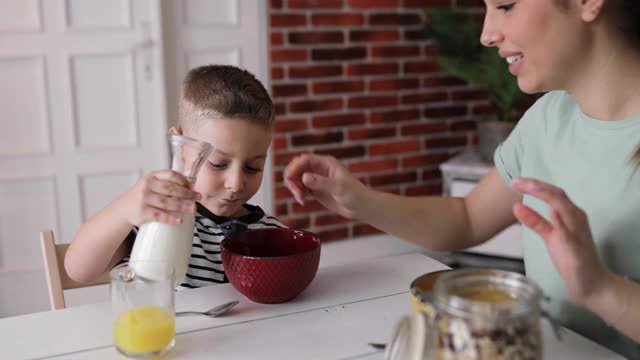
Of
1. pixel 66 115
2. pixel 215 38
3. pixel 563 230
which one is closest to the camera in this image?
pixel 563 230

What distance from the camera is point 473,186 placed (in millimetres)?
2906

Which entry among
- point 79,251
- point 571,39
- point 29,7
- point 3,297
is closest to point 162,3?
point 29,7

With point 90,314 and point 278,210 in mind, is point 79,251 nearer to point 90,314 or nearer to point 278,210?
point 90,314

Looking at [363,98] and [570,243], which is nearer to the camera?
[570,243]

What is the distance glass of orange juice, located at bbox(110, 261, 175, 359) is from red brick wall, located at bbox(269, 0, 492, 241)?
6.78ft

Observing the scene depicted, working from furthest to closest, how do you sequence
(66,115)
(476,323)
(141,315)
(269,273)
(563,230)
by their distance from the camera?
(66,115) < (269,273) < (141,315) < (563,230) < (476,323)

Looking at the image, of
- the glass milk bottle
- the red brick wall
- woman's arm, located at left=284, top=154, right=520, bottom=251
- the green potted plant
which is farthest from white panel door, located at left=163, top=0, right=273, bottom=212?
the glass milk bottle

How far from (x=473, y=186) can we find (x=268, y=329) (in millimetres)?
2091

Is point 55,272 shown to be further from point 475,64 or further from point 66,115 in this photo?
point 475,64

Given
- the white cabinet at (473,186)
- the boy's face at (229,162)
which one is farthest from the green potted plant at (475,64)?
the boy's face at (229,162)

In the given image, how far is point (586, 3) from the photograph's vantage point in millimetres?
998

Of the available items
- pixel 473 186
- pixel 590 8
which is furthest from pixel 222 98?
pixel 473 186

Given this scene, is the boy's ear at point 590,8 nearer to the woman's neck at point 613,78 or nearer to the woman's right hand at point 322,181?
the woman's neck at point 613,78

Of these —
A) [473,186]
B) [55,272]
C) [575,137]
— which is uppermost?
[575,137]
